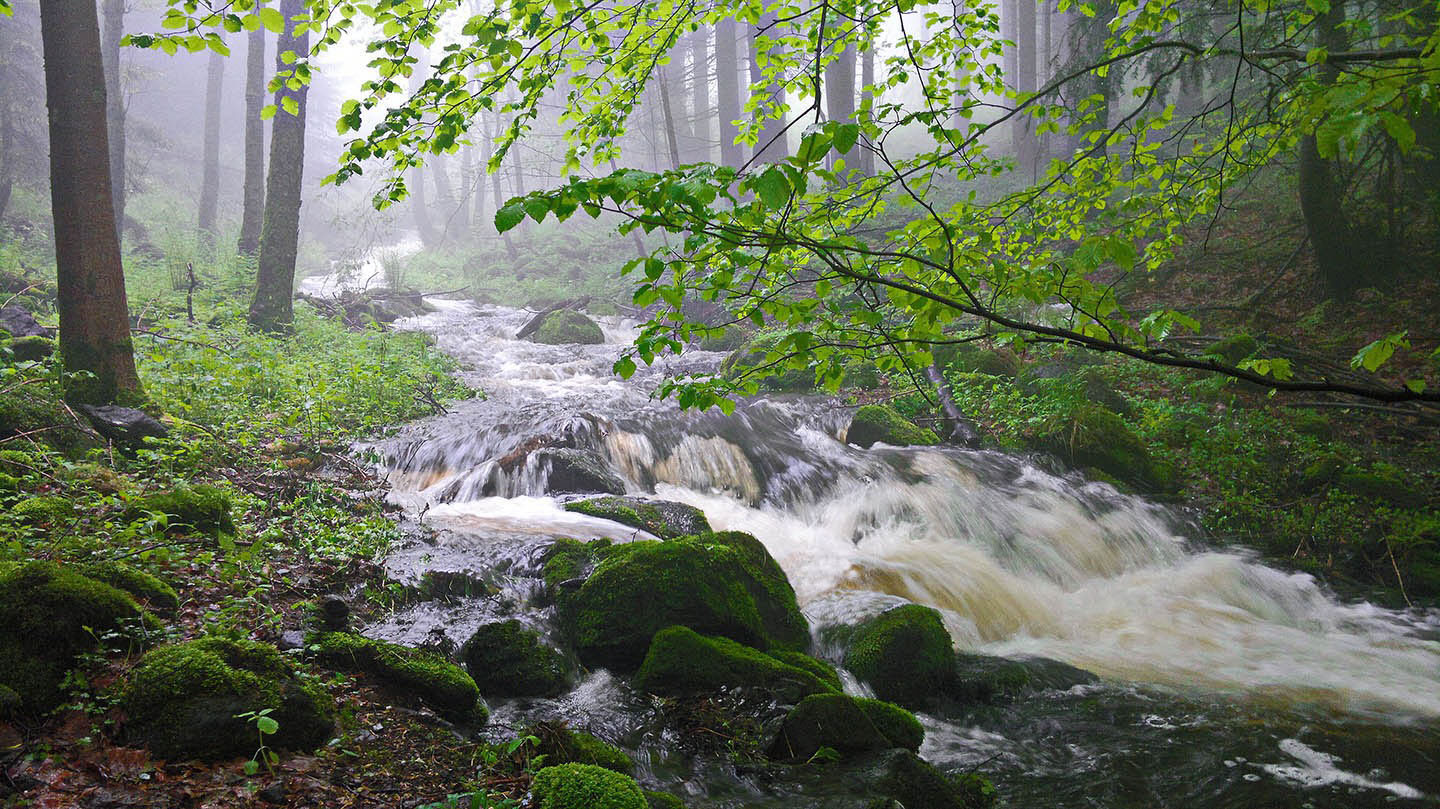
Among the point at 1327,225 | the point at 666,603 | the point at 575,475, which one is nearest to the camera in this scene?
the point at 666,603

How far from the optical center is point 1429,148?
1048 cm

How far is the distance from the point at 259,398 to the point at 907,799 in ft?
28.1

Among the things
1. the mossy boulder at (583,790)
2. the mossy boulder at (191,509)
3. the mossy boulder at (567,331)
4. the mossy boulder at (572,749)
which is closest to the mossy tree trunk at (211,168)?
the mossy boulder at (567,331)

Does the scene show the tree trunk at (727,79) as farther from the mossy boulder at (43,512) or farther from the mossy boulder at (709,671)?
the mossy boulder at (43,512)

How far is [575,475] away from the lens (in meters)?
8.20

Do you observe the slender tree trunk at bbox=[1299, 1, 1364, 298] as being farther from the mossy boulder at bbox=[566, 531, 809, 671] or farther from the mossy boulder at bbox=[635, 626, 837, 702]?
the mossy boulder at bbox=[635, 626, 837, 702]

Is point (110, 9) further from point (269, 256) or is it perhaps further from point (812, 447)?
point (812, 447)

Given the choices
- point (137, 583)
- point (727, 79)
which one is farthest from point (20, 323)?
point (727, 79)

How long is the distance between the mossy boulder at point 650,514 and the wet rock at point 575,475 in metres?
0.66

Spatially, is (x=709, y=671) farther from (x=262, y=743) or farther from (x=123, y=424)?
(x=123, y=424)

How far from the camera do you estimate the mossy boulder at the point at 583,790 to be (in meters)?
2.84

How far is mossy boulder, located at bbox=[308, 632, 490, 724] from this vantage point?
3.77 m

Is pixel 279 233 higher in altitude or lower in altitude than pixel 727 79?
lower

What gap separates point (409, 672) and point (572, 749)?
1045mm
